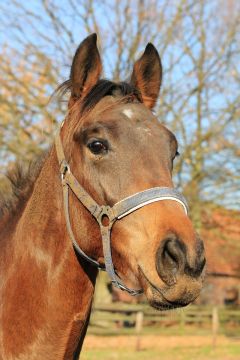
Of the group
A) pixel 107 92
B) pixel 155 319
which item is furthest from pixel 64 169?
pixel 155 319

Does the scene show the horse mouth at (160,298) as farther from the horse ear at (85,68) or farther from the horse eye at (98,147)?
the horse ear at (85,68)

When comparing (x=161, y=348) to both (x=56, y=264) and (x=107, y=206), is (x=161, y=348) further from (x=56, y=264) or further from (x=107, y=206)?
(x=107, y=206)

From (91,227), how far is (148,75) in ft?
3.87

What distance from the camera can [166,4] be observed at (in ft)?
63.7

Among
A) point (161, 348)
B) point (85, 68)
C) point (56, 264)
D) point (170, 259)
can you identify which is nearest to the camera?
point (170, 259)

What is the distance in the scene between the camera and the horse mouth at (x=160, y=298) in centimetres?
271

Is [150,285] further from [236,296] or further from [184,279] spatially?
[236,296]

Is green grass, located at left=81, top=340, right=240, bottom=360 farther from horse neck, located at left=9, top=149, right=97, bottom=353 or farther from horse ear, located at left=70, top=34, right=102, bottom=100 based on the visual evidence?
horse ear, located at left=70, top=34, right=102, bottom=100

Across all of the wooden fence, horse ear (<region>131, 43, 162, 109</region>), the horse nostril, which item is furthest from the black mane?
the wooden fence

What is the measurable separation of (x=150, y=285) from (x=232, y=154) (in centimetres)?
1679

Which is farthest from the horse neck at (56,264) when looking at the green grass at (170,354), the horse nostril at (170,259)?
the green grass at (170,354)

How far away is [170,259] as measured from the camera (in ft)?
8.76

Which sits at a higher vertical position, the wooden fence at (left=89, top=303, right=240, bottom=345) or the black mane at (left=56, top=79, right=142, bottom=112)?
the black mane at (left=56, top=79, right=142, bottom=112)

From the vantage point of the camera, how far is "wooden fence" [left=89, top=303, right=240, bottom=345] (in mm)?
17891
